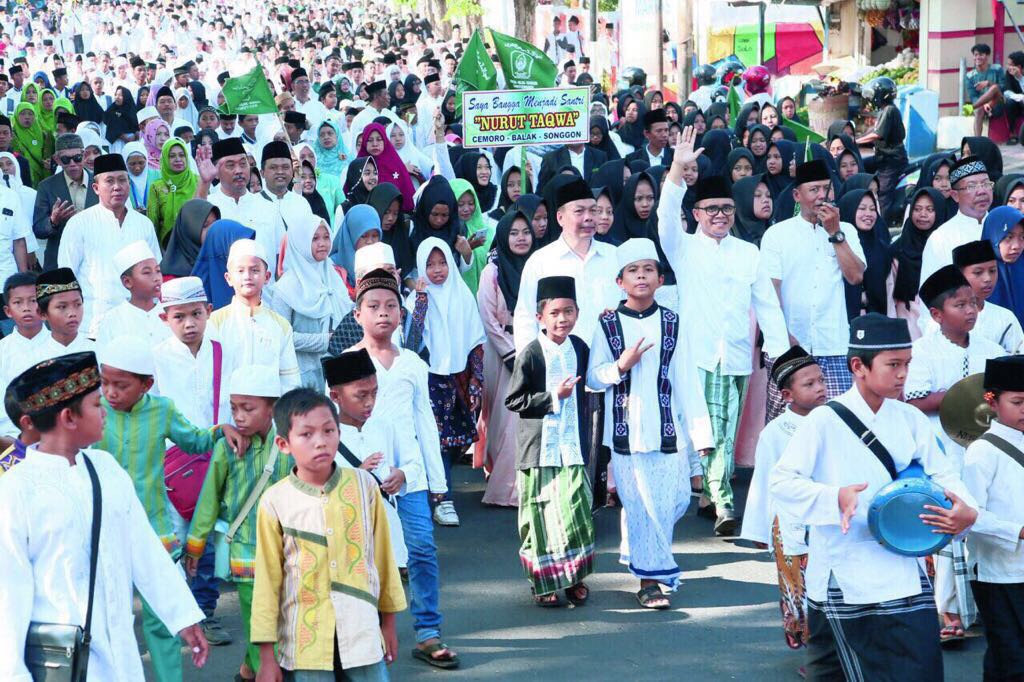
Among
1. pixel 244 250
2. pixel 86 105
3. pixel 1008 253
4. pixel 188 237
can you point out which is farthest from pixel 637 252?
pixel 86 105

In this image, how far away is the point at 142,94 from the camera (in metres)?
22.2

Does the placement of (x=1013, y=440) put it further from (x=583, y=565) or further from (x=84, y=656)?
(x=84, y=656)

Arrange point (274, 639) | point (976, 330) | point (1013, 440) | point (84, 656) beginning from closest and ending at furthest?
point (84, 656), point (274, 639), point (1013, 440), point (976, 330)

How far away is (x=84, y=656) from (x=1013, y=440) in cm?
331

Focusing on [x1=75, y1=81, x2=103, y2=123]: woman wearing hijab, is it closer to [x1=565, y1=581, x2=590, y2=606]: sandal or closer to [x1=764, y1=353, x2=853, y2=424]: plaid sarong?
[x1=764, y1=353, x2=853, y2=424]: plaid sarong

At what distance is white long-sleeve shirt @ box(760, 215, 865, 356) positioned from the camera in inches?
341

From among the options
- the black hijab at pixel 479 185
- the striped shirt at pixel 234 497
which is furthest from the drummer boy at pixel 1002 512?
the black hijab at pixel 479 185

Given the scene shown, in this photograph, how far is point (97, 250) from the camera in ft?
30.6

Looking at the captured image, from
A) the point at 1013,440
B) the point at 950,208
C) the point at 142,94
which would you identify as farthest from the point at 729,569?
the point at 142,94

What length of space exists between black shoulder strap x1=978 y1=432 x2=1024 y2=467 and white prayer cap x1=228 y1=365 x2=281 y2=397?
265 centimetres

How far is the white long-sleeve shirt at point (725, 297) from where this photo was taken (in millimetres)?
8227

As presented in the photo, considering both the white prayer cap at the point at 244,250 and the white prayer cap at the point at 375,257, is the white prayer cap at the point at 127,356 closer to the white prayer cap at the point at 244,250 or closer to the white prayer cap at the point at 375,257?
the white prayer cap at the point at 244,250

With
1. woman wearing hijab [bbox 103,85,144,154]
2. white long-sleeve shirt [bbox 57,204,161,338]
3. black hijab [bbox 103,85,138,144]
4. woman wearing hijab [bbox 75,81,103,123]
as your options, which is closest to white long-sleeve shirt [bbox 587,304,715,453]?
white long-sleeve shirt [bbox 57,204,161,338]

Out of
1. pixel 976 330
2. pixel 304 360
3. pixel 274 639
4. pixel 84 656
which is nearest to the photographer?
pixel 84 656
